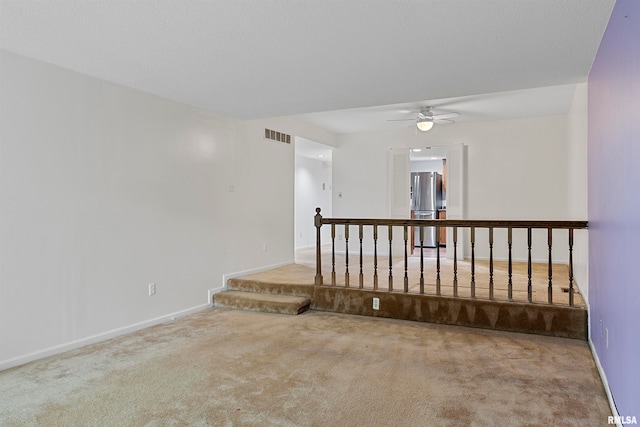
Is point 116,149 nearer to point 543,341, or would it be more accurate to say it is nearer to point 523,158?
point 543,341

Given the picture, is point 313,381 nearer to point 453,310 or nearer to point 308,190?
point 453,310

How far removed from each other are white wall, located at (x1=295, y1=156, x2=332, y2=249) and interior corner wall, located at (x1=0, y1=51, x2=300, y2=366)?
159 inches

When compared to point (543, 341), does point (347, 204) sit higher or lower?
higher

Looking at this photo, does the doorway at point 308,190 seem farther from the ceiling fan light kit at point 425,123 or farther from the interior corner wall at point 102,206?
the interior corner wall at point 102,206

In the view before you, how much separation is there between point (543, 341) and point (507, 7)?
2.73 m

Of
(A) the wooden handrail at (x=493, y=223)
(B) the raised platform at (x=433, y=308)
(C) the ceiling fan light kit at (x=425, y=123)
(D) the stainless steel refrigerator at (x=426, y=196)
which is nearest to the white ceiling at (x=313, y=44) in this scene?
(A) the wooden handrail at (x=493, y=223)

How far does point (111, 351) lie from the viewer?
3320 millimetres

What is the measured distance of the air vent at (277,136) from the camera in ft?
19.6

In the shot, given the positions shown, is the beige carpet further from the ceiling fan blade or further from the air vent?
the ceiling fan blade

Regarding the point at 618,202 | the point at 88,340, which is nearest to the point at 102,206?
the point at 88,340

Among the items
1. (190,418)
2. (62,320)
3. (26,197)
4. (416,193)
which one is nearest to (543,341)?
(190,418)

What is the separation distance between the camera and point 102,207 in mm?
3592

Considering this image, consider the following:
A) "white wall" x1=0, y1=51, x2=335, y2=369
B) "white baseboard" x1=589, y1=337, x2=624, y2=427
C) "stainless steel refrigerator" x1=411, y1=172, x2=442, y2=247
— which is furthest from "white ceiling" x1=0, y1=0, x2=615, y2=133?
"stainless steel refrigerator" x1=411, y1=172, x2=442, y2=247

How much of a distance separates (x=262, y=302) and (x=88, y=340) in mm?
1764
